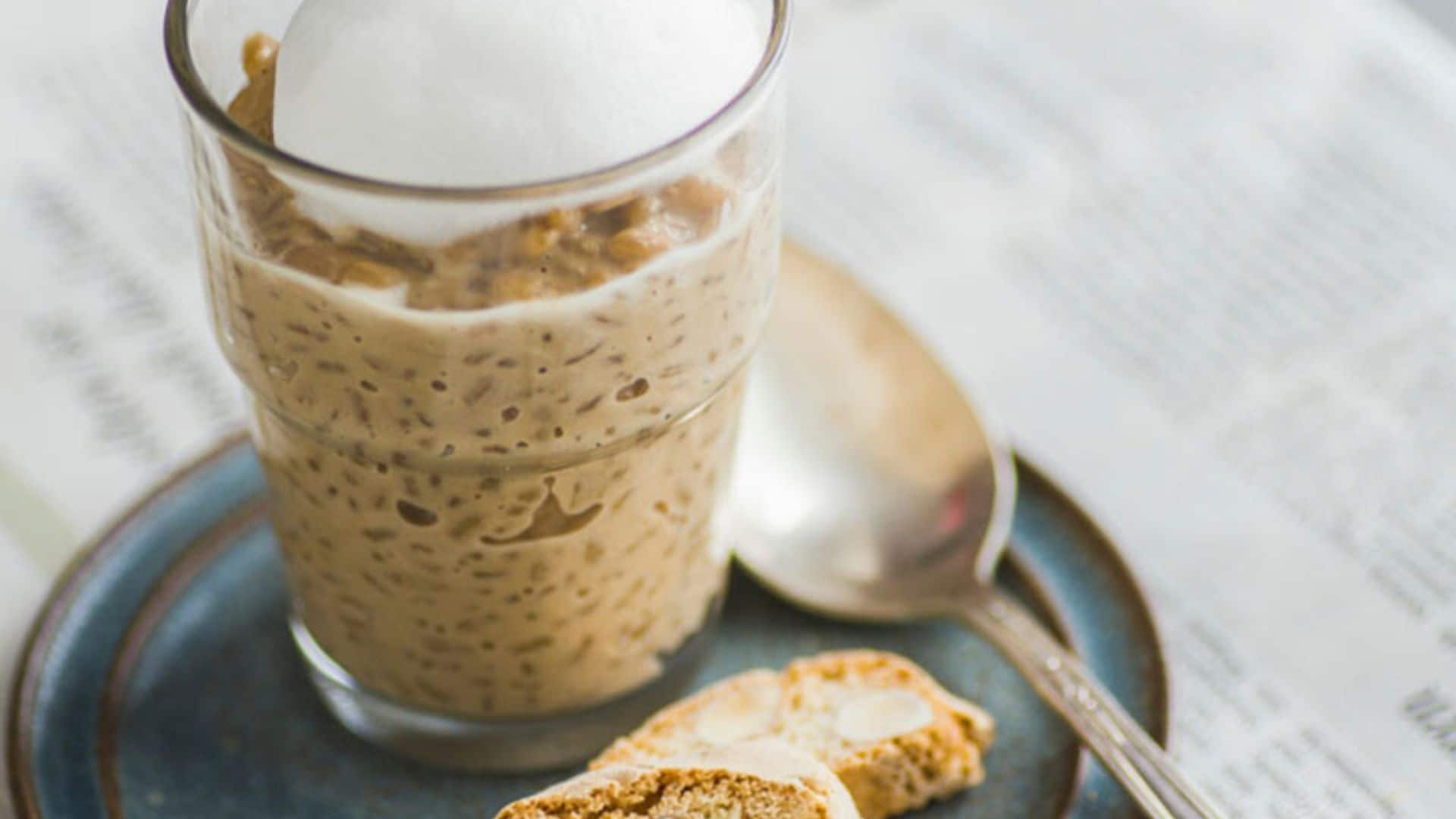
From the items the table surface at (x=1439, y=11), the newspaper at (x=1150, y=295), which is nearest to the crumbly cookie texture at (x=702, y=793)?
the newspaper at (x=1150, y=295)

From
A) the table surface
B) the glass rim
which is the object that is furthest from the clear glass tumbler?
the table surface

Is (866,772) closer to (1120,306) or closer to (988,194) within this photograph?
(1120,306)

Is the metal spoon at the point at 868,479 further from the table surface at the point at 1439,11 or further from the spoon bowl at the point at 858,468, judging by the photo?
the table surface at the point at 1439,11

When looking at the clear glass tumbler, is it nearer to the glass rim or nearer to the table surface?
the glass rim

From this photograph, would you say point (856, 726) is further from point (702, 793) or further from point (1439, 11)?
point (1439, 11)

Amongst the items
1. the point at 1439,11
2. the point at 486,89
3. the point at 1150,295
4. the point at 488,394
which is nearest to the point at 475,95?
the point at 486,89

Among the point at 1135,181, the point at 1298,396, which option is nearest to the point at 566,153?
the point at 1298,396
